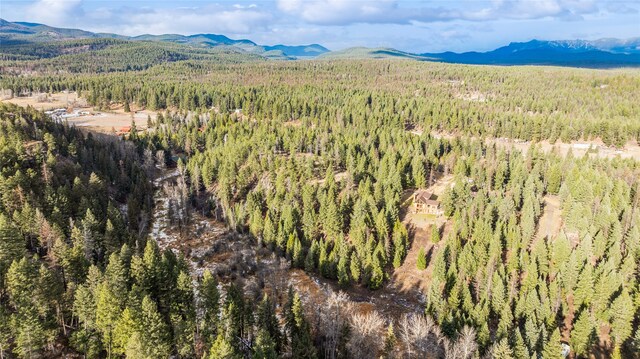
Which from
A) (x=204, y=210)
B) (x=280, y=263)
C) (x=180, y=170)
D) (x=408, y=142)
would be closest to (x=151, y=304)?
(x=280, y=263)

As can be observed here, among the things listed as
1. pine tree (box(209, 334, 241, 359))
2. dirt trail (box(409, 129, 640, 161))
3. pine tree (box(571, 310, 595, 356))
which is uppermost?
dirt trail (box(409, 129, 640, 161))

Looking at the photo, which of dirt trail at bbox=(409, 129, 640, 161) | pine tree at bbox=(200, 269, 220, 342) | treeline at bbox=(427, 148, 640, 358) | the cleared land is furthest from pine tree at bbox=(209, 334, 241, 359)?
the cleared land

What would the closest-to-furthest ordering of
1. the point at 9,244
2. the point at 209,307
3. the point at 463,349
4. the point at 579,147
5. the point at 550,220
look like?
the point at 463,349
the point at 209,307
the point at 9,244
the point at 550,220
the point at 579,147

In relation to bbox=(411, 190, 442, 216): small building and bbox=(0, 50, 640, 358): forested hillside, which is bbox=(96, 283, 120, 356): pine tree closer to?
bbox=(0, 50, 640, 358): forested hillside

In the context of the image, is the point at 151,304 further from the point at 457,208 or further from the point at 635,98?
the point at 635,98

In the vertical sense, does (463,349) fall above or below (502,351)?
above

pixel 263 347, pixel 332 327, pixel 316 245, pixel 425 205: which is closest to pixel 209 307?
pixel 263 347

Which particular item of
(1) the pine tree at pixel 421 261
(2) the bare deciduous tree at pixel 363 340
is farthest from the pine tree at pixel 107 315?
(1) the pine tree at pixel 421 261

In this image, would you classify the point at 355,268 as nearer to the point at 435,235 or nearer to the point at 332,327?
the point at 435,235
